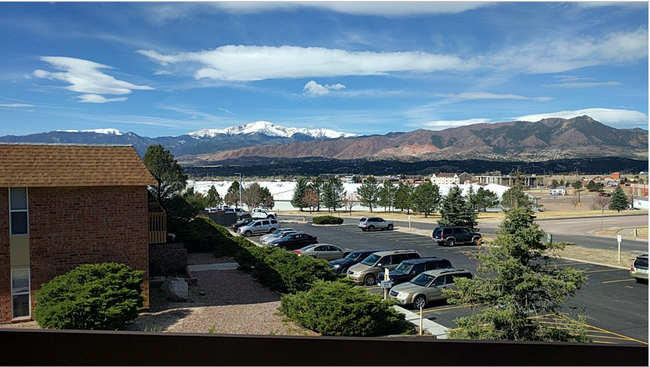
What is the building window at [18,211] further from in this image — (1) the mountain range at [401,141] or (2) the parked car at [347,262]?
(2) the parked car at [347,262]

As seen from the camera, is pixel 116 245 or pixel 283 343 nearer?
pixel 283 343

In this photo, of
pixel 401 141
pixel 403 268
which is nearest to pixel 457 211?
pixel 403 268

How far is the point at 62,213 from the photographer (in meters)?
6.50

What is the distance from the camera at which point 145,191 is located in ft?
23.4

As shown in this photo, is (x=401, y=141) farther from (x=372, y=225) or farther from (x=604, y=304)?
(x=372, y=225)

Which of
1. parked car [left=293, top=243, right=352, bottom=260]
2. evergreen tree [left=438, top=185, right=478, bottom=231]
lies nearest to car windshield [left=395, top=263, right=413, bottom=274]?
parked car [left=293, top=243, right=352, bottom=260]

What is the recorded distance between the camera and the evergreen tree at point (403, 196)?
2858 cm

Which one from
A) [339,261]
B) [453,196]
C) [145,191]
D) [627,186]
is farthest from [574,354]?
[453,196]

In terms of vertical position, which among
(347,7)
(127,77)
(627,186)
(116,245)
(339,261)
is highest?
(347,7)

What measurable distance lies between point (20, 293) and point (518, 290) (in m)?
5.88

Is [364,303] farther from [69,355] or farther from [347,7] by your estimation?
[69,355]

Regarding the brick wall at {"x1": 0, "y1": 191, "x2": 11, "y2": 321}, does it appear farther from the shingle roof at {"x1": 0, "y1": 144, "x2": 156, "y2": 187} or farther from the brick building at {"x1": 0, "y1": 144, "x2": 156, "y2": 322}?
the shingle roof at {"x1": 0, "y1": 144, "x2": 156, "y2": 187}

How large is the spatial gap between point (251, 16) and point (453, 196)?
17.2m

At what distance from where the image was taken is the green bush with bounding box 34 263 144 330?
18.9ft
